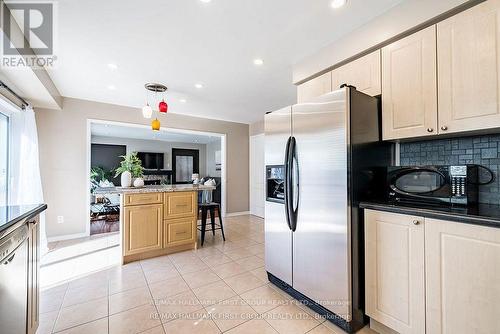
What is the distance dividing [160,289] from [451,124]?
2.81 meters

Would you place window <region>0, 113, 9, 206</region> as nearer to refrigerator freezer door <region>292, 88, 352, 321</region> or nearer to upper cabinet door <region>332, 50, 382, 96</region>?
refrigerator freezer door <region>292, 88, 352, 321</region>

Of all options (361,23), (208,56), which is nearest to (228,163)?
(208,56)

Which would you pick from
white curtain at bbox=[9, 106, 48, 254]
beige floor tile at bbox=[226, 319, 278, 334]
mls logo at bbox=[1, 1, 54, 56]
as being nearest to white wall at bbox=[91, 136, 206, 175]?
white curtain at bbox=[9, 106, 48, 254]

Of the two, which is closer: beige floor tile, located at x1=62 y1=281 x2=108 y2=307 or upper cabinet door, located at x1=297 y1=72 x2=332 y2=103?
beige floor tile, located at x1=62 y1=281 x2=108 y2=307

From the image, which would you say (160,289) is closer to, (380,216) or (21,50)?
(380,216)

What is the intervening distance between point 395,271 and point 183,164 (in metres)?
8.80

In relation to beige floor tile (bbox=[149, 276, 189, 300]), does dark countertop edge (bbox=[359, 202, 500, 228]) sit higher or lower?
higher

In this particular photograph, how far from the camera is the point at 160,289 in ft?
7.30

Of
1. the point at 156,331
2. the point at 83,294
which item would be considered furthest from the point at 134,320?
the point at 83,294

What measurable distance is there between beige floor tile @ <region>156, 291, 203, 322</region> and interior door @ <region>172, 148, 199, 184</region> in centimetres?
740

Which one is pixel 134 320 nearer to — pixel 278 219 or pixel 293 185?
pixel 278 219

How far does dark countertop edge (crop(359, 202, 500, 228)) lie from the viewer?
3.64ft

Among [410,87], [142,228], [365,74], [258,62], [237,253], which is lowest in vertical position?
[237,253]

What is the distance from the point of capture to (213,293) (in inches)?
84.8
